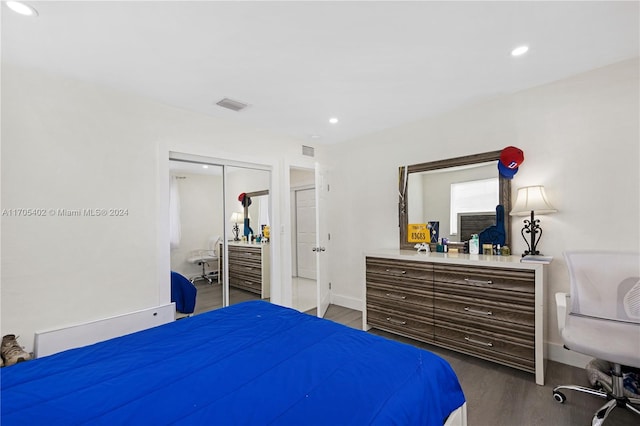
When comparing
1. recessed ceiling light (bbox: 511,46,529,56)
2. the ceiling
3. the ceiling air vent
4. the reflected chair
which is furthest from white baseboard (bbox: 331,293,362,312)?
recessed ceiling light (bbox: 511,46,529,56)

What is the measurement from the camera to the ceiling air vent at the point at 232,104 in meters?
2.76

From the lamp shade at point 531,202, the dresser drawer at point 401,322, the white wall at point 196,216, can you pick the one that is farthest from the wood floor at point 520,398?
the white wall at point 196,216

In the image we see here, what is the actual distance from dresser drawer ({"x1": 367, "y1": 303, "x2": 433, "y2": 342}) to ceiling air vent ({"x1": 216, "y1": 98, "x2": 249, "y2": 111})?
2.61m

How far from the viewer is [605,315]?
212 cm

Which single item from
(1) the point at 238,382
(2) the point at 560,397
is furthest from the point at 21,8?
(2) the point at 560,397

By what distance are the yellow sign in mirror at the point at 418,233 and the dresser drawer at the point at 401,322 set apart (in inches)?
35.7

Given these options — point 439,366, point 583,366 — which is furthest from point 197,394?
point 583,366

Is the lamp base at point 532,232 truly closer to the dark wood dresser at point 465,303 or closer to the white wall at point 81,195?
the dark wood dresser at point 465,303

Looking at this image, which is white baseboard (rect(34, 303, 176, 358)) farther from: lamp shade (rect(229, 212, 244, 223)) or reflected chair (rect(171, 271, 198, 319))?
lamp shade (rect(229, 212, 244, 223))

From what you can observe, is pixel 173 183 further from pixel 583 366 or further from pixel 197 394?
pixel 583 366

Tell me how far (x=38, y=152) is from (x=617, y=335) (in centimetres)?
430

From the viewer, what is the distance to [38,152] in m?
2.13

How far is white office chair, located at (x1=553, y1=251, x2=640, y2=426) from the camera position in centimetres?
173

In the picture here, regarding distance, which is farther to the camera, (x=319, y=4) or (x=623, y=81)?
(x=623, y=81)
